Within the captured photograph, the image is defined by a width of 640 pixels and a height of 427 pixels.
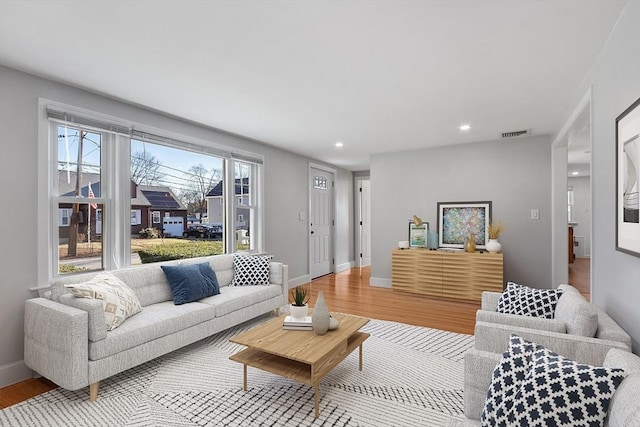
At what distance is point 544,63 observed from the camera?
2492 mm

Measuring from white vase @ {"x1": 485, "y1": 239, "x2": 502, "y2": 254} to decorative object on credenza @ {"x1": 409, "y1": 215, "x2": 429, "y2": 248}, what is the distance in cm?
98

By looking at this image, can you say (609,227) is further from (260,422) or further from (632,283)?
(260,422)

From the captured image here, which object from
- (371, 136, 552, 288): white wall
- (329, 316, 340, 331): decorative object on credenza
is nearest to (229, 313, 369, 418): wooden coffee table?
(329, 316, 340, 331): decorative object on credenza

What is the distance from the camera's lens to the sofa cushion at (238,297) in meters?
3.31

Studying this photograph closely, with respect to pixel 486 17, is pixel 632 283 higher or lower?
lower

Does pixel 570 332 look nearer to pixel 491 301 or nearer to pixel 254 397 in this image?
pixel 491 301

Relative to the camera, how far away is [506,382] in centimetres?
132

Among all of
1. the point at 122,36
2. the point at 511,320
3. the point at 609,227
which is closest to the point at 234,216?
the point at 122,36

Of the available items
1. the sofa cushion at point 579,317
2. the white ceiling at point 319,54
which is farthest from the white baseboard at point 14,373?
the sofa cushion at point 579,317

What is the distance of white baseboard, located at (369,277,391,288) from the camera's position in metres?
5.88

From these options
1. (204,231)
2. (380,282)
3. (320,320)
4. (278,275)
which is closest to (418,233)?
(380,282)

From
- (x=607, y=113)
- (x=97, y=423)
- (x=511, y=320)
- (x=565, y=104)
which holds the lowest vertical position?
(x=97, y=423)

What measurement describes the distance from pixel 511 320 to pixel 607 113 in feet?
4.78

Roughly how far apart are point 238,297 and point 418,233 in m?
3.31
